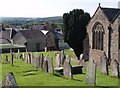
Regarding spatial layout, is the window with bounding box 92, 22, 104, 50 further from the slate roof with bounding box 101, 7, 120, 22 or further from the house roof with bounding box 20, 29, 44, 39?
the house roof with bounding box 20, 29, 44, 39

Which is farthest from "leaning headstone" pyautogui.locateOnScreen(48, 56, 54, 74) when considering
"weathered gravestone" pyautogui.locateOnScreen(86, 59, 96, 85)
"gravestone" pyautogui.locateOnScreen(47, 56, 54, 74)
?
"weathered gravestone" pyautogui.locateOnScreen(86, 59, 96, 85)

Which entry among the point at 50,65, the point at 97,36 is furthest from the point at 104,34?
the point at 50,65

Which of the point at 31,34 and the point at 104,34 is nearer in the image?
the point at 104,34

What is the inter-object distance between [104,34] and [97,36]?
1.80m

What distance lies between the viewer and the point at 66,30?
36.5 meters

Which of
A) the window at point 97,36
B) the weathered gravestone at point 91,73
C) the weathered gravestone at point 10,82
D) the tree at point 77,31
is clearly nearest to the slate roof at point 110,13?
the window at point 97,36

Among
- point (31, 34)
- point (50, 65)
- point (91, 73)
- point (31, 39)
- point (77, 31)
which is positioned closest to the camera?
point (91, 73)

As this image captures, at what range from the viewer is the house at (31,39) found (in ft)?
192

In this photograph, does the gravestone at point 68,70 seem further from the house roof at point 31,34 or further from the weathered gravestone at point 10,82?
the house roof at point 31,34

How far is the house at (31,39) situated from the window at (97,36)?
28.9 metres

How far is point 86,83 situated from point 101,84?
3.16 feet

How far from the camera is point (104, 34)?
28.7 m

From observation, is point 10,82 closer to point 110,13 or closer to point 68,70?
point 68,70

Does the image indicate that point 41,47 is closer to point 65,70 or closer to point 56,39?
point 56,39
